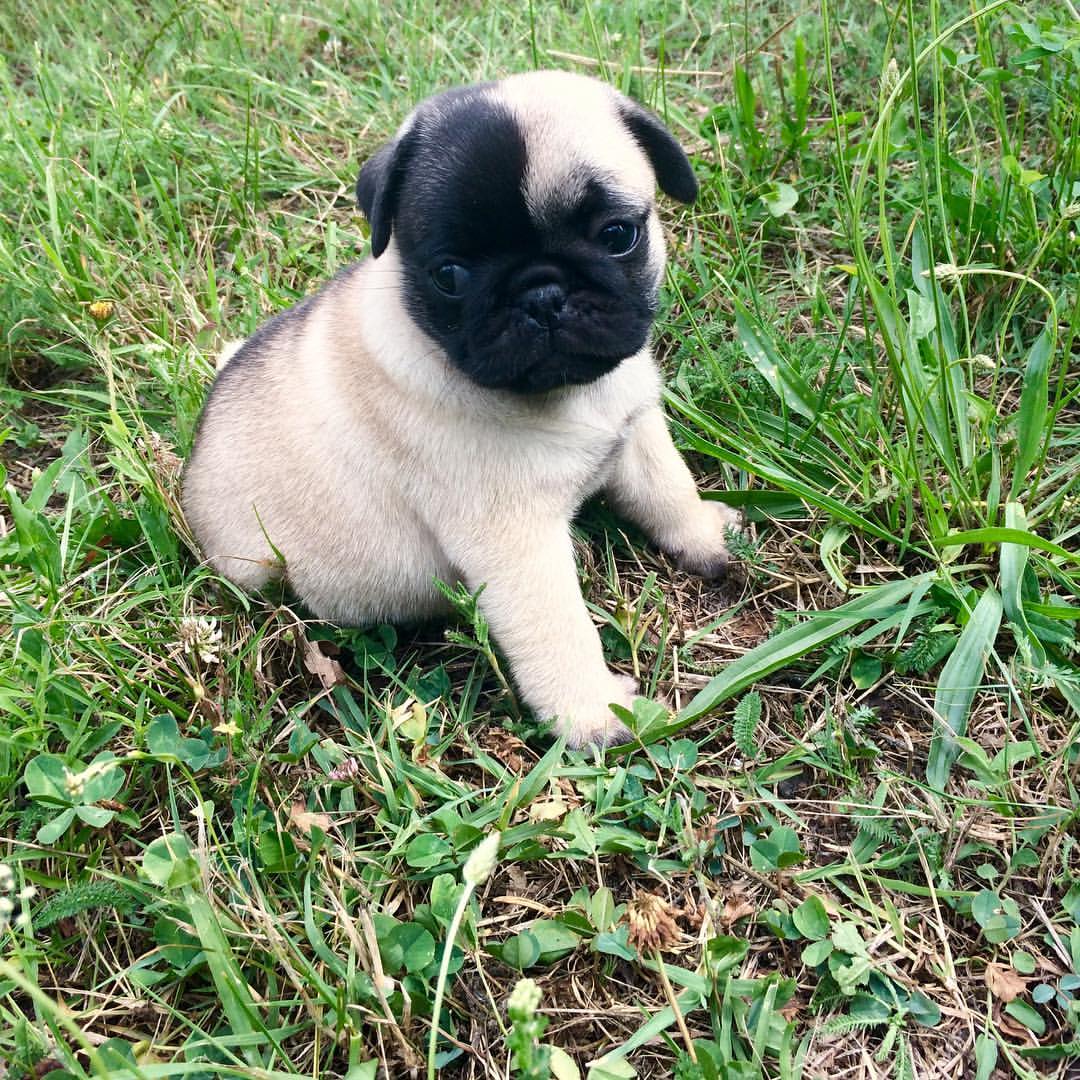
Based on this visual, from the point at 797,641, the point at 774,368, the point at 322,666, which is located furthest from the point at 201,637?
the point at 774,368

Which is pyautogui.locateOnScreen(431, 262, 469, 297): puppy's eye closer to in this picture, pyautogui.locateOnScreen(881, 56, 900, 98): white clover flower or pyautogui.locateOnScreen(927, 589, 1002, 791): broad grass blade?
pyautogui.locateOnScreen(881, 56, 900, 98): white clover flower

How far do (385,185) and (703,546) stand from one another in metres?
1.92

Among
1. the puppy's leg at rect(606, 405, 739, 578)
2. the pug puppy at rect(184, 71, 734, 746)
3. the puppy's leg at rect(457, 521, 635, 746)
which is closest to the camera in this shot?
the pug puppy at rect(184, 71, 734, 746)

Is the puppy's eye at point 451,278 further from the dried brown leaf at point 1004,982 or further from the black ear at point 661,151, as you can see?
the dried brown leaf at point 1004,982

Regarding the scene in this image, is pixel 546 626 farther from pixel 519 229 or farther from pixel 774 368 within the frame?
pixel 774 368

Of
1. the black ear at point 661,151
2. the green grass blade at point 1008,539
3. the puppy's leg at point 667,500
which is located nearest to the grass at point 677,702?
the green grass blade at point 1008,539

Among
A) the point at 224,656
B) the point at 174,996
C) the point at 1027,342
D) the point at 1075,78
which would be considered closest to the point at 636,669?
the point at 224,656

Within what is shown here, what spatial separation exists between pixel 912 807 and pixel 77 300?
4679 mm

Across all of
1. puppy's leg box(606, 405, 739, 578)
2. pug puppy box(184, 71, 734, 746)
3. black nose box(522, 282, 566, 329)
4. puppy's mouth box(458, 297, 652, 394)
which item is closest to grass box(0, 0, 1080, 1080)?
puppy's leg box(606, 405, 739, 578)

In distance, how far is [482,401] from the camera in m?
3.46

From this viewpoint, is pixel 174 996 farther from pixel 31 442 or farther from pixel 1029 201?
pixel 1029 201

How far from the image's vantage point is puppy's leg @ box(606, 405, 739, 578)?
4070mm

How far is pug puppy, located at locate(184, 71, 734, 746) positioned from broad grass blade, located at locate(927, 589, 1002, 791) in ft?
3.42

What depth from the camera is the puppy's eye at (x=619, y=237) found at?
3226mm
